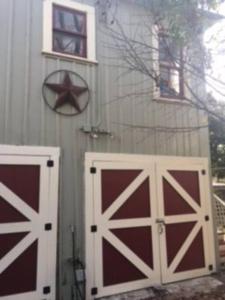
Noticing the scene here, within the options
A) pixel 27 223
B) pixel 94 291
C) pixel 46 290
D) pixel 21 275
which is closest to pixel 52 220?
pixel 27 223

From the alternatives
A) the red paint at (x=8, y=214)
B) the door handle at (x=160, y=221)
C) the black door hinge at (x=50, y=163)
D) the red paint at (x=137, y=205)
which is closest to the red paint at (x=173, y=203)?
the door handle at (x=160, y=221)

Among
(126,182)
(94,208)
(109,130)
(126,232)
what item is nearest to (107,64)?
(109,130)

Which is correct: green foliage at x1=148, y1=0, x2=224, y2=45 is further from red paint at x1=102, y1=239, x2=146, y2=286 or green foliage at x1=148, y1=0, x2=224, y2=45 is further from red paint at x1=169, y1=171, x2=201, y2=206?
red paint at x1=102, y1=239, x2=146, y2=286

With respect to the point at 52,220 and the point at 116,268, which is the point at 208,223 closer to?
the point at 116,268

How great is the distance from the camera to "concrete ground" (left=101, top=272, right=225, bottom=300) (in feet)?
16.4

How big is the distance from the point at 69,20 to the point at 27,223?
3.83 m

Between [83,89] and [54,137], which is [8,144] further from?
[83,89]

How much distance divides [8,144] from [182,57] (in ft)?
9.83

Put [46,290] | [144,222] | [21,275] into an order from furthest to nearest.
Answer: [144,222] → [46,290] → [21,275]

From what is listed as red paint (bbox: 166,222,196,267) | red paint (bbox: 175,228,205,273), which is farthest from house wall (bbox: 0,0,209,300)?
red paint (bbox: 175,228,205,273)

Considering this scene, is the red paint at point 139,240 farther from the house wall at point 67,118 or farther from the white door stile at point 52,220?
the white door stile at point 52,220

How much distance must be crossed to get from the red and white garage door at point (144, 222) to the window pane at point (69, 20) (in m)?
2.50

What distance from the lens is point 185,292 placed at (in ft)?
17.1

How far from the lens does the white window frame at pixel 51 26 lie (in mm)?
5305
